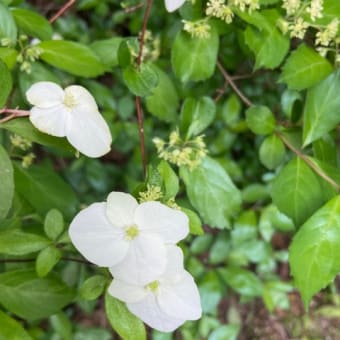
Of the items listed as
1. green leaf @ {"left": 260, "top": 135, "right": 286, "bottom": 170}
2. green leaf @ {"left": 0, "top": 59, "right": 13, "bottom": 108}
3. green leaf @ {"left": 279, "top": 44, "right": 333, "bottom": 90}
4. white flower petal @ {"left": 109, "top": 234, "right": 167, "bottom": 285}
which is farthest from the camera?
green leaf @ {"left": 260, "top": 135, "right": 286, "bottom": 170}

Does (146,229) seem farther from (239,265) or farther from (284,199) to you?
(239,265)

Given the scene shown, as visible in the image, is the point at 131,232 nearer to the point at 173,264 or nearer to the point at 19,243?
the point at 173,264

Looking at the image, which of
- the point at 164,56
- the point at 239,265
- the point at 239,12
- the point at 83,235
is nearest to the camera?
the point at 83,235

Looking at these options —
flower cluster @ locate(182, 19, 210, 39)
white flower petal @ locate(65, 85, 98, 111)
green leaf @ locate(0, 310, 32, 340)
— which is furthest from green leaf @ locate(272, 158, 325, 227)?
green leaf @ locate(0, 310, 32, 340)

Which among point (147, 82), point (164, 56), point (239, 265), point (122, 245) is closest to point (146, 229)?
point (122, 245)

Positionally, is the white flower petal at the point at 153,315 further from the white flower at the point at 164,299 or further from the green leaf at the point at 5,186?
the green leaf at the point at 5,186

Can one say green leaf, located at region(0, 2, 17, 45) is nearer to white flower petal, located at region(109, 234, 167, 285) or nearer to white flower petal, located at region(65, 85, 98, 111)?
white flower petal, located at region(65, 85, 98, 111)

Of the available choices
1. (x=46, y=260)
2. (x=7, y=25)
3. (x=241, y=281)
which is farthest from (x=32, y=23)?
(x=241, y=281)
